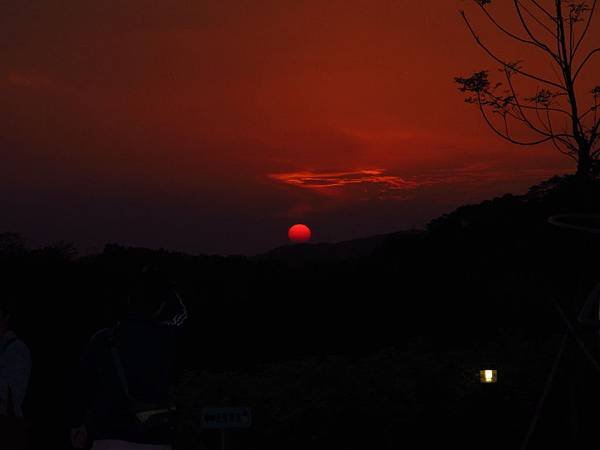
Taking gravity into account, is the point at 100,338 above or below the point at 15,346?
above

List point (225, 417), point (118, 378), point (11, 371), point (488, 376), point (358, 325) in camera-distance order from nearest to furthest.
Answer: point (118, 378) → point (225, 417) → point (11, 371) → point (488, 376) → point (358, 325)

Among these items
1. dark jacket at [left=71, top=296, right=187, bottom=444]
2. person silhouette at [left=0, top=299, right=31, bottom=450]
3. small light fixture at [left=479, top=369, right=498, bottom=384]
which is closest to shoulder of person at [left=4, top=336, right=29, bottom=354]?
person silhouette at [left=0, top=299, right=31, bottom=450]

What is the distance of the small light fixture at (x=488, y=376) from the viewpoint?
12984mm

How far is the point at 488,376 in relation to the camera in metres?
13.0

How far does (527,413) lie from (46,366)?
6.75m

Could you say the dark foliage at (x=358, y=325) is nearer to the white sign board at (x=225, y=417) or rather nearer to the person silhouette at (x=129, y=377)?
the white sign board at (x=225, y=417)

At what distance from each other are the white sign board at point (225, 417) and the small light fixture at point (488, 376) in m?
6.43

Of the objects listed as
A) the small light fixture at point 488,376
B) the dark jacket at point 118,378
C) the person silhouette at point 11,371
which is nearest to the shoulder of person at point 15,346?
→ the person silhouette at point 11,371

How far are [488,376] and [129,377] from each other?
757cm

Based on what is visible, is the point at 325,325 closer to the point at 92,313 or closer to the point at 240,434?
the point at 92,313

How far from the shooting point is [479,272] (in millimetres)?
19781

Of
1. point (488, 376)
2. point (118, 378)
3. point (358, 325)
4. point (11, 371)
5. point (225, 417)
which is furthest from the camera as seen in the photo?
point (358, 325)

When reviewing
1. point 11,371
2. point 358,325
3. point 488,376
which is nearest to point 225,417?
point 11,371

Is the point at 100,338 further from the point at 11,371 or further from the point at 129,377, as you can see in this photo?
the point at 11,371
